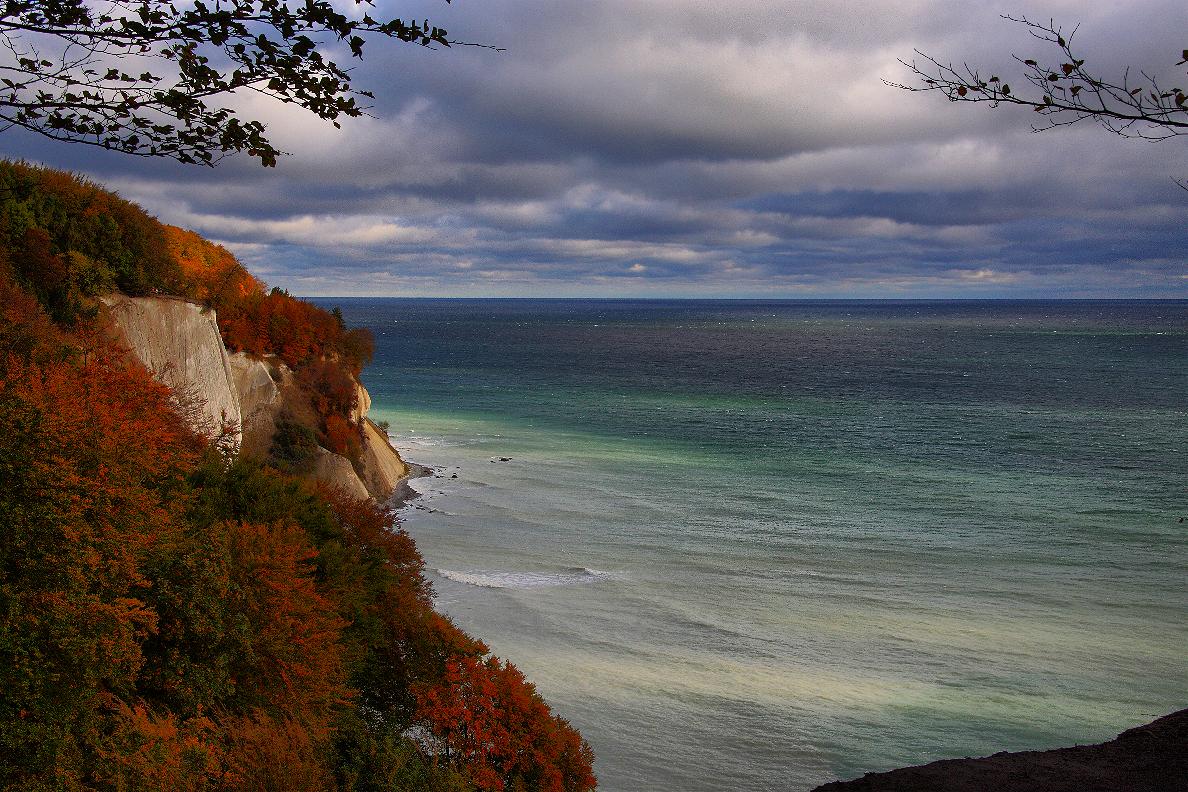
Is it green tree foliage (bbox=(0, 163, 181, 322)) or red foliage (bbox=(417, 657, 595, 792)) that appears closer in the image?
red foliage (bbox=(417, 657, 595, 792))

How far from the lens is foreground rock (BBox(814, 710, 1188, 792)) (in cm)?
1430

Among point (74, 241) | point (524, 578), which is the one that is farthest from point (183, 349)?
point (524, 578)

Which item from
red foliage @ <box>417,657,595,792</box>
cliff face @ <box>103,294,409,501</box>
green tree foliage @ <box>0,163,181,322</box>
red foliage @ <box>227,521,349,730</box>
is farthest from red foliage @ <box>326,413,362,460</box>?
red foliage @ <box>227,521,349,730</box>

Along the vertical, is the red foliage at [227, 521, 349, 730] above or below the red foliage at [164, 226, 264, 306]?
below

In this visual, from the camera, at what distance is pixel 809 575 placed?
34.0 metres

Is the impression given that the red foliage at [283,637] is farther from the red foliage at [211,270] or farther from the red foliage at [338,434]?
the red foliage at [338,434]

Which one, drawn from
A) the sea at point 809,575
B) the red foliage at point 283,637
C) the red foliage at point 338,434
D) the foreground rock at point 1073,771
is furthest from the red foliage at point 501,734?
the red foliage at point 338,434

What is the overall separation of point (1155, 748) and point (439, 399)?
251ft

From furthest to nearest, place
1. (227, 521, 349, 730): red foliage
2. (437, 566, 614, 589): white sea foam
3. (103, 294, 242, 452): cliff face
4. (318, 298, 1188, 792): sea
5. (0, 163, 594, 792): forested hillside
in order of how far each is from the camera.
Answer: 1. (437, 566, 614, 589): white sea foam
2. (103, 294, 242, 452): cliff face
3. (318, 298, 1188, 792): sea
4. (227, 521, 349, 730): red foliage
5. (0, 163, 594, 792): forested hillside

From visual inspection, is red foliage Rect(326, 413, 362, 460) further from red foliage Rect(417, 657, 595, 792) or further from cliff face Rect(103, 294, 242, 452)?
red foliage Rect(417, 657, 595, 792)

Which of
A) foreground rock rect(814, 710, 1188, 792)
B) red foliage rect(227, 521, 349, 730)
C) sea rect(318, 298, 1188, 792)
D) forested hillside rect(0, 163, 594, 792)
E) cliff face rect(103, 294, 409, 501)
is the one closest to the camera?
forested hillside rect(0, 163, 594, 792)

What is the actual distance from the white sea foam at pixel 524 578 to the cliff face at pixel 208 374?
6530mm

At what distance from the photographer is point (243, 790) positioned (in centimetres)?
1375

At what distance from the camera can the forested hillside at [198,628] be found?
45.4ft
